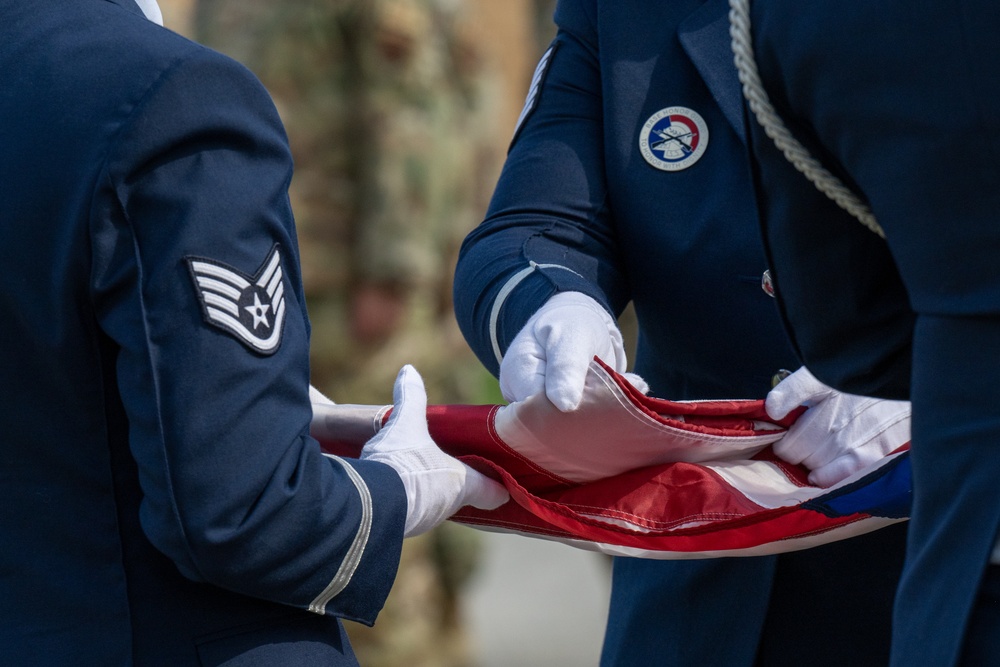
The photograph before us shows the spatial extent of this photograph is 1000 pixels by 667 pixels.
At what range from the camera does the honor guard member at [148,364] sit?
109cm

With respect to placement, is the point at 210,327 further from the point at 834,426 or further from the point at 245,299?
the point at 834,426

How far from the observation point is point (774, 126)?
0.97 metres

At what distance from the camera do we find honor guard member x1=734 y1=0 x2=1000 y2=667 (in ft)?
2.77

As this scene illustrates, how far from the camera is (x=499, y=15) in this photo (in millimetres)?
7363

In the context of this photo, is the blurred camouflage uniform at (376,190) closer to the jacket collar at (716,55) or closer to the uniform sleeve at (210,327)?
the jacket collar at (716,55)

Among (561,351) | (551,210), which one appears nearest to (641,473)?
(561,351)

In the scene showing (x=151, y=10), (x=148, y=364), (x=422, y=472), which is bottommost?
(x=422, y=472)

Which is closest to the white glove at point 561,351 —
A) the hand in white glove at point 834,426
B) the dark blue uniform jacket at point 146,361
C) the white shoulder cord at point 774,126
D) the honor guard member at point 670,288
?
the honor guard member at point 670,288

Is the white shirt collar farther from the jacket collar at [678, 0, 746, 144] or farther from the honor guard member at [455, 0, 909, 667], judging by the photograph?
the jacket collar at [678, 0, 746, 144]

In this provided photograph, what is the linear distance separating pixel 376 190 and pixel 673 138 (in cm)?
225

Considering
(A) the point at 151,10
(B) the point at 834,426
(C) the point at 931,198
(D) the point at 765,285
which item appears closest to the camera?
(C) the point at 931,198

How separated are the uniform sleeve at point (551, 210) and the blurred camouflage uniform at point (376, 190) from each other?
205cm

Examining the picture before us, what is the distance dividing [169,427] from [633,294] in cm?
80

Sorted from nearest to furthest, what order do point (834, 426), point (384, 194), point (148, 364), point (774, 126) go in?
point (774, 126) < point (148, 364) < point (834, 426) < point (384, 194)
